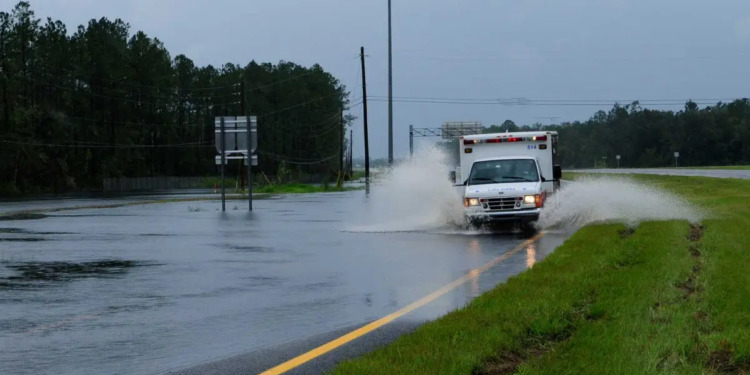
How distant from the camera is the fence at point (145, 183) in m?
110

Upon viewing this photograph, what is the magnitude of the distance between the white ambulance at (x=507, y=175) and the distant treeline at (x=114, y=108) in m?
76.8

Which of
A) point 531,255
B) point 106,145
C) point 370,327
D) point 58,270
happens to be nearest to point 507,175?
point 531,255

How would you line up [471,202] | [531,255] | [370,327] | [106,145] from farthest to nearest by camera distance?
[106,145] → [471,202] → [531,255] → [370,327]

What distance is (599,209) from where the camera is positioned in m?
26.1

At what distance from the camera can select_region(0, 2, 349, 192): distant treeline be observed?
100625mm

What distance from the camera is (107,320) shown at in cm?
995

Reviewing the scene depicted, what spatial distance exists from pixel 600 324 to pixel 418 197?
18.4 metres

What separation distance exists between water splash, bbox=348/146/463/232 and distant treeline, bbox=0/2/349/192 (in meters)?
73.1

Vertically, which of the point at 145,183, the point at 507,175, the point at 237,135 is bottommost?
the point at 145,183

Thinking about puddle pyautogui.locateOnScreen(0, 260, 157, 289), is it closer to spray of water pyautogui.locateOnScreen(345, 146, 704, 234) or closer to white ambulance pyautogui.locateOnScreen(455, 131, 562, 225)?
spray of water pyautogui.locateOnScreen(345, 146, 704, 234)

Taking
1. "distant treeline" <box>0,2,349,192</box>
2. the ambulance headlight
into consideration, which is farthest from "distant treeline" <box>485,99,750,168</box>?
the ambulance headlight

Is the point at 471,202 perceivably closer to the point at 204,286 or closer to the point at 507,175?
the point at 507,175

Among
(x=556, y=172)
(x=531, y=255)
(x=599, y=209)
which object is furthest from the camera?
(x=599, y=209)

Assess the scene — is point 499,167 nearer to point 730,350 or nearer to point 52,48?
point 730,350
